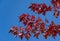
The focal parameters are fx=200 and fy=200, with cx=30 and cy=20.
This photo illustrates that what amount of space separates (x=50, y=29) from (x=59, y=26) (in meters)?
0.24

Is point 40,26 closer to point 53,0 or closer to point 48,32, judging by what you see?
point 48,32

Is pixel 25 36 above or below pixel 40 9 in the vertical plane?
below

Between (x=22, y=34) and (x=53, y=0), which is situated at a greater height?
(x=53, y=0)

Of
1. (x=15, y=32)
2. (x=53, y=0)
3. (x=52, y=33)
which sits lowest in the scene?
(x=52, y=33)

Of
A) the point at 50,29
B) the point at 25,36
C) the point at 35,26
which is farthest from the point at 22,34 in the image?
the point at 50,29

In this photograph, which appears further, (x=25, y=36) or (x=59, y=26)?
(x=25, y=36)

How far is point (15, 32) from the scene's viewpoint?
5.71m

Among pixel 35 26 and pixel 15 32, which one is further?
pixel 15 32

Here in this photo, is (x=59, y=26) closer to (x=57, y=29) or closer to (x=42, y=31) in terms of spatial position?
(x=57, y=29)

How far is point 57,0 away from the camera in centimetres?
518

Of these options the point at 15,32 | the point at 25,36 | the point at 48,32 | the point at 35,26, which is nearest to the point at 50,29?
the point at 48,32

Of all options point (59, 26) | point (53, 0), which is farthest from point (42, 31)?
point (53, 0)

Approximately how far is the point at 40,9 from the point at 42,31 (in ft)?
2.02

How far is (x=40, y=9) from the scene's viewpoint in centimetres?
539
